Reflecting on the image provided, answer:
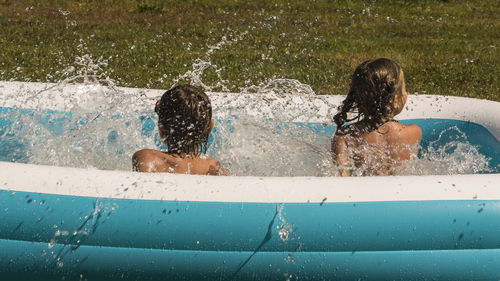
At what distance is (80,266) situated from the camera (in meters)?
2.18

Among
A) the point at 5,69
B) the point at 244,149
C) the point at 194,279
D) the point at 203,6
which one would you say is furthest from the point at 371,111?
the point at 203,6

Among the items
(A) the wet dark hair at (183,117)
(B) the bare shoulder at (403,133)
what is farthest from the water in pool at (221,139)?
(A) the wet dark hair at (183,117)

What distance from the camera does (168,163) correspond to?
261cm

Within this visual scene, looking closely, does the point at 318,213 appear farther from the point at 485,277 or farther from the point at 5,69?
the point at 5,69

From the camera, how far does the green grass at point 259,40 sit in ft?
17.8

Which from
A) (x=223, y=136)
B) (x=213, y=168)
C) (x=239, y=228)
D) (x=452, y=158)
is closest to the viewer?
(x=239, y=228)

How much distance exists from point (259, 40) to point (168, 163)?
4.03 m

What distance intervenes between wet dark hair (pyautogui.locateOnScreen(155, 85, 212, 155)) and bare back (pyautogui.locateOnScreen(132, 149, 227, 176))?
6cm

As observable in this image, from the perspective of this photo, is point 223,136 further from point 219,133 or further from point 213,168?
point 213,168

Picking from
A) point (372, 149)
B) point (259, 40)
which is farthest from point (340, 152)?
point (259, 40)

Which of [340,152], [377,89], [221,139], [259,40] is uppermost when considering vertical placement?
A: [377,89]

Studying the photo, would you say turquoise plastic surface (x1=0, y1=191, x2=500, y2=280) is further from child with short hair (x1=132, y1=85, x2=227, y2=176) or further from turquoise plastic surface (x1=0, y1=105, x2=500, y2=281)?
child with short hair (x1=132, y1=85, x2=227, y2=176)

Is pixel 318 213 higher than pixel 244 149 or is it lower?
higher

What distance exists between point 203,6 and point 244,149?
479 centimetres
